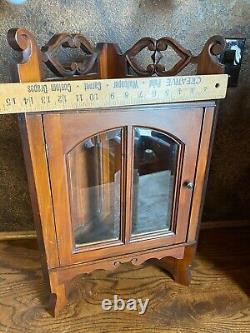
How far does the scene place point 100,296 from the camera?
1113mm

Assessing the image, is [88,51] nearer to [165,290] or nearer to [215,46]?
[215,46]

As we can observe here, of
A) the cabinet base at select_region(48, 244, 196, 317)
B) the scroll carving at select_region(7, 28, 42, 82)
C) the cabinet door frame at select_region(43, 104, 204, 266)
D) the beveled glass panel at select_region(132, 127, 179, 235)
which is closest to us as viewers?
the scroll carving at select_region(7, 28, 42, 82)

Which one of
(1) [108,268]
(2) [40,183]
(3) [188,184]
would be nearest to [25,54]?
(2) [40,183]

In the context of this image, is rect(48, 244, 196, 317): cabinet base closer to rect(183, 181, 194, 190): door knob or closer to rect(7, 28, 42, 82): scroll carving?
rect(183, 181, 194, 190): door knob

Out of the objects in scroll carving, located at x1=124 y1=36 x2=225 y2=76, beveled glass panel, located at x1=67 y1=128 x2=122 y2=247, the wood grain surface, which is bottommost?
the wood grain surface

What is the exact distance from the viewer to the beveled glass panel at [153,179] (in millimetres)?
854

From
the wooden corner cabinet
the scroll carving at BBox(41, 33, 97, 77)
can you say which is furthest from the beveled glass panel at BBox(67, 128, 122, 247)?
the scroll carving at BBox(41, 33, 97, 77)

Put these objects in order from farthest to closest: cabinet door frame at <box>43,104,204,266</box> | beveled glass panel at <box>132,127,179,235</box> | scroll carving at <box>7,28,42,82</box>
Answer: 1. beveled glass panel at <box>132,127,179,235</box>
2. cabinet door frame at <box>43,104,204,266</box>
3. scroll carving at <box>7,28,42,82</box>

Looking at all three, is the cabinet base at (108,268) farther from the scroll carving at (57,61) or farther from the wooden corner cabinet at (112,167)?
the scroll carving at (57,61)

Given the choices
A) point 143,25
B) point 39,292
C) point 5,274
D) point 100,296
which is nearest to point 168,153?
point 143,25

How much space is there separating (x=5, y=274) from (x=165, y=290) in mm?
586

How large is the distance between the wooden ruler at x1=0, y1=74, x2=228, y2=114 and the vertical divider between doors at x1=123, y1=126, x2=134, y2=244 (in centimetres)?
9

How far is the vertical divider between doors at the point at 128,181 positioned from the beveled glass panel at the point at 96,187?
20 millimetres

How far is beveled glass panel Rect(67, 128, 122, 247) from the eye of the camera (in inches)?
32.4
